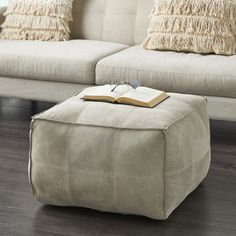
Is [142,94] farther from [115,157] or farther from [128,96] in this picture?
[115,157]

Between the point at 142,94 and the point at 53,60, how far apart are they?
1.14 metres

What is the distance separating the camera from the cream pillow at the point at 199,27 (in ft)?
13.5

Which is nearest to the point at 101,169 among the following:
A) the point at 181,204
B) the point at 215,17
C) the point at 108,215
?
the point at 108,215

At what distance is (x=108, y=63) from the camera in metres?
4.02

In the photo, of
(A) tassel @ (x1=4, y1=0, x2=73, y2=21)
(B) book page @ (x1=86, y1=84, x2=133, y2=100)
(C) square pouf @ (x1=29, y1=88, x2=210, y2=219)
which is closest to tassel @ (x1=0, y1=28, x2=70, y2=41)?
(A) tassel @ (x1=4, y1=0, x2=73, y2=21)

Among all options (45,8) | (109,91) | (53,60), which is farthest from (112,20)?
(109,91)

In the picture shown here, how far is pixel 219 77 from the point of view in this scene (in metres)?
3.77

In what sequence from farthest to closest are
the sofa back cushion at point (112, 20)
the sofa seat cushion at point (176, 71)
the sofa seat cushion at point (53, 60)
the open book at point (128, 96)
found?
the sofa back cushion at point (112, 20)
the sofa seat cushion at point (53, 60)
the sofa seat cushion at point (176, 71)
the open book at point (128, 96)

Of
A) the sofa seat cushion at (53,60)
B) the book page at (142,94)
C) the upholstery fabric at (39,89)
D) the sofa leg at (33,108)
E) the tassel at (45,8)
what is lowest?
the sofa leg at (33,108)

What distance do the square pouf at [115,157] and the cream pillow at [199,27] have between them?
3.77 feet

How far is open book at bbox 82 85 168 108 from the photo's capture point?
3.05m

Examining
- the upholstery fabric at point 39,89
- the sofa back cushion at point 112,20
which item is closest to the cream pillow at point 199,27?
the sofa back cushion at point 112,20

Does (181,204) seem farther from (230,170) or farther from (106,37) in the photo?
(106,37)

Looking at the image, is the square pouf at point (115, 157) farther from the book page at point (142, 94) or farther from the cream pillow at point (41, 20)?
the cream pillow at point (41, 20)
